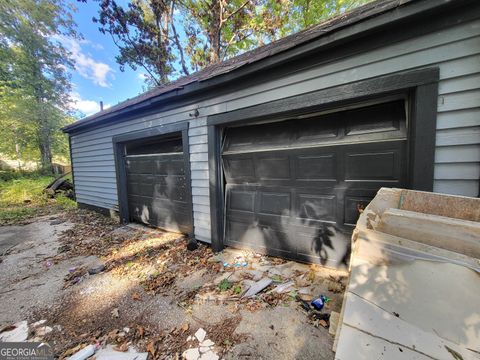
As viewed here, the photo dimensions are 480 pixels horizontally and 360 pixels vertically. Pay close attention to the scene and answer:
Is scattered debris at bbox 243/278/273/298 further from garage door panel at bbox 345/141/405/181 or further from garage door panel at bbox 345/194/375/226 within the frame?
garage door panel at bbox 345/141/405/181

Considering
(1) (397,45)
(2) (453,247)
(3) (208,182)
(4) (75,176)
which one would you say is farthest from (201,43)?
(2) (453,247)

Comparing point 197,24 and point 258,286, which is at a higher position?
point 197,24

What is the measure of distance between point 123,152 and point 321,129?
16.5 feet

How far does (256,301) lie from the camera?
224 centimetres

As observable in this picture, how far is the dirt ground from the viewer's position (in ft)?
5.86

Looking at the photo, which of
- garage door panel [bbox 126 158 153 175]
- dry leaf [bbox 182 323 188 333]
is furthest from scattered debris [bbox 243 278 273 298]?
garage door panel [bbox 126 158 153 175]

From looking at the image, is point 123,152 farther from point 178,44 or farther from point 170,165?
point 178,44

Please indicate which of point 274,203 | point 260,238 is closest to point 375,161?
point 274,203

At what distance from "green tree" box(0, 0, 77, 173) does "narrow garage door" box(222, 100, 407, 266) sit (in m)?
18.7

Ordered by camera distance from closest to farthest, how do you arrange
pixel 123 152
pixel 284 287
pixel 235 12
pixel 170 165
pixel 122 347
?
pixel 122 347 < pixel 284 287 < pixel 170 165 < pixel 123 152 < pixel 235 12

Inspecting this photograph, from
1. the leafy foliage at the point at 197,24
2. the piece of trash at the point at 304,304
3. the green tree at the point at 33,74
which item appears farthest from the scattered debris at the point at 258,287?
the green tree at the point at 33,74

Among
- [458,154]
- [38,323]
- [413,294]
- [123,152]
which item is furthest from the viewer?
[123,152]

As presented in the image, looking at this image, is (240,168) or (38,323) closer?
(38,323)

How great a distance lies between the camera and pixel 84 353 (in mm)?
1714
